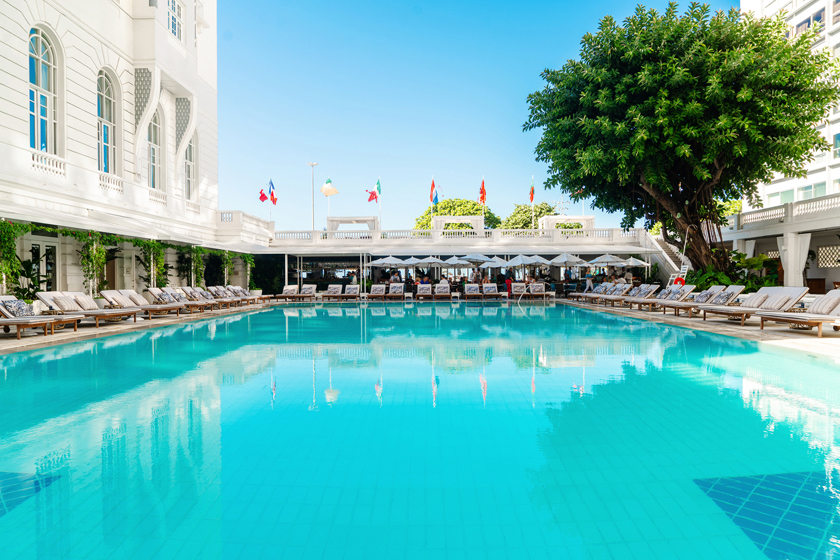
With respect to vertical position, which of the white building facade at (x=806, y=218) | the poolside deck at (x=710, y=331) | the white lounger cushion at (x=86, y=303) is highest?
the white building facade at (x=806, y=218)

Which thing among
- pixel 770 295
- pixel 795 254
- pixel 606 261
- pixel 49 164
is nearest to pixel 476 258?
pixel 606 261

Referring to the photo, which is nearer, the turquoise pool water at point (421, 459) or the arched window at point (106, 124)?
the turquoise pool water at point (421, 459)

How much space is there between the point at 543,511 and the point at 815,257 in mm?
25618

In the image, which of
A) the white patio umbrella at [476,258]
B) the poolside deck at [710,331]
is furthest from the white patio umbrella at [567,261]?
the poolside deck at [710,331]

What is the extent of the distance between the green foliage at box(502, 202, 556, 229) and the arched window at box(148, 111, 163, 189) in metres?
40.2

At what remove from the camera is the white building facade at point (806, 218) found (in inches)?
723

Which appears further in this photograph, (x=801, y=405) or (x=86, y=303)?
(x=86, y=303)

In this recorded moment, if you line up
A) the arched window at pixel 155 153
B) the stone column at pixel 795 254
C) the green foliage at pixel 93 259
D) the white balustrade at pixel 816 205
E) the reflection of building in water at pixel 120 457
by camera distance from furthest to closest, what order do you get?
the arched window at pixel 155 153 → the stone column at pixel 795 254 → the white balustrade at pixel 816 205 → the green foliage at pixel 93 259 → the reflection of building in water at pixel 120 457

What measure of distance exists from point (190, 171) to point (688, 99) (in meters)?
21.0

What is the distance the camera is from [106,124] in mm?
16969

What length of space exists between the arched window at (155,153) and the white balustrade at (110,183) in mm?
3654

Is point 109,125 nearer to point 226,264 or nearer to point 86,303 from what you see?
point 226,264

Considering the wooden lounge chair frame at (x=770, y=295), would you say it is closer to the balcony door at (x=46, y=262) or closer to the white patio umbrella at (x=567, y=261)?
the white patio umbrella at (x=567, y=261)

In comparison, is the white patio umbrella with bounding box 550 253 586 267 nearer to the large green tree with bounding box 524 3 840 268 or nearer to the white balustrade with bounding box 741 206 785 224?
the large green tree with bounding box 524 3 840 268
